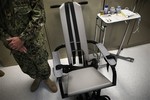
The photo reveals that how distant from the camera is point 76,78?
51.6 inches

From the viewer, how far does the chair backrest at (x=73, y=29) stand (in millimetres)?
1359

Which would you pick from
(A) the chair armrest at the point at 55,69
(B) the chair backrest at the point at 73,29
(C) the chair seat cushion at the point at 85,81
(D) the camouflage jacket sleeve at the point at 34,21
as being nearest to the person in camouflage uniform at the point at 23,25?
(D) the camouflage jacket sleeve at the point at 34,21

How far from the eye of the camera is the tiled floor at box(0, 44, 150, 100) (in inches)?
63.2

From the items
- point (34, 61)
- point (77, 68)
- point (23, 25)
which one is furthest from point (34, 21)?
point (77, 68)

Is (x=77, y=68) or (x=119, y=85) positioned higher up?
(x=77, y=68)

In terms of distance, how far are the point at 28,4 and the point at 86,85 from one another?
2.90ft

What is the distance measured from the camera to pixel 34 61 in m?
1.27

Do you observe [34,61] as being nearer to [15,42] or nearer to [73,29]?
[15,42]

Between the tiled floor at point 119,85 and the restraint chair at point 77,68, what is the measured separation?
30cm

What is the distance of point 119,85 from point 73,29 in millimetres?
1022

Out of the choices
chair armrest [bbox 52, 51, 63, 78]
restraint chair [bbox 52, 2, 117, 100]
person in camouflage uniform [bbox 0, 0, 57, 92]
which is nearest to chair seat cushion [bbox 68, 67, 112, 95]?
restraint chair [bbox 52, 2, 117, 100]

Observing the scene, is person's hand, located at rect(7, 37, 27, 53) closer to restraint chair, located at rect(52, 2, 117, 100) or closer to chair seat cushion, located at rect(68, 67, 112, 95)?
restraint chair, located at rect(52, 2, 117, 100)

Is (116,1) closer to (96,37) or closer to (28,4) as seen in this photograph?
(96,37)

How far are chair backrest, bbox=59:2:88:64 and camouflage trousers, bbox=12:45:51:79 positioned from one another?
0.32 metres
